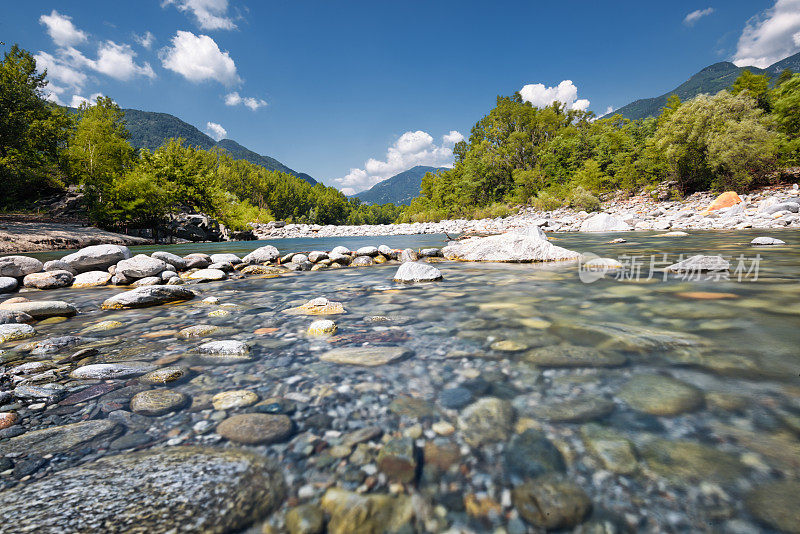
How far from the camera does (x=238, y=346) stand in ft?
8.72

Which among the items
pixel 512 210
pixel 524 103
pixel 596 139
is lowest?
pixel 512 210

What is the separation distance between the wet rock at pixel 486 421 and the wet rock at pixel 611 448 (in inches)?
13.8

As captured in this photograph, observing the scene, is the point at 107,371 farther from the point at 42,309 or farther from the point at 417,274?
the point at 417,274

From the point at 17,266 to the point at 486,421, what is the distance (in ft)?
34.4

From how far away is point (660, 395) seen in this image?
1.72 meters

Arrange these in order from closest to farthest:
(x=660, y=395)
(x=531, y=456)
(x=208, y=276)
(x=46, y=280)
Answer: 1. (x=531, y=456)
2. (x=660, y=395)
3. (x=46, y=280)
4. (x=208, y=276)

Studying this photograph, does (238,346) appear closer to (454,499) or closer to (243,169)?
(454,499)

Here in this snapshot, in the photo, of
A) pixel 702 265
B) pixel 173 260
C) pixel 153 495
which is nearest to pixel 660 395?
pixel 153 495

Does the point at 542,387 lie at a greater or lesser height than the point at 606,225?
lesser

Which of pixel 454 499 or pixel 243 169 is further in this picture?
pixel 243 169

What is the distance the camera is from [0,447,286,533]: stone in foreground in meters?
1.03

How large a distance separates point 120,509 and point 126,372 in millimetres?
Answer: 1605

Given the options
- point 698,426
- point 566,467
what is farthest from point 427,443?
point 698,426

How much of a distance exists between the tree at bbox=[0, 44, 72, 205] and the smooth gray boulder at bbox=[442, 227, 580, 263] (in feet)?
94.6
